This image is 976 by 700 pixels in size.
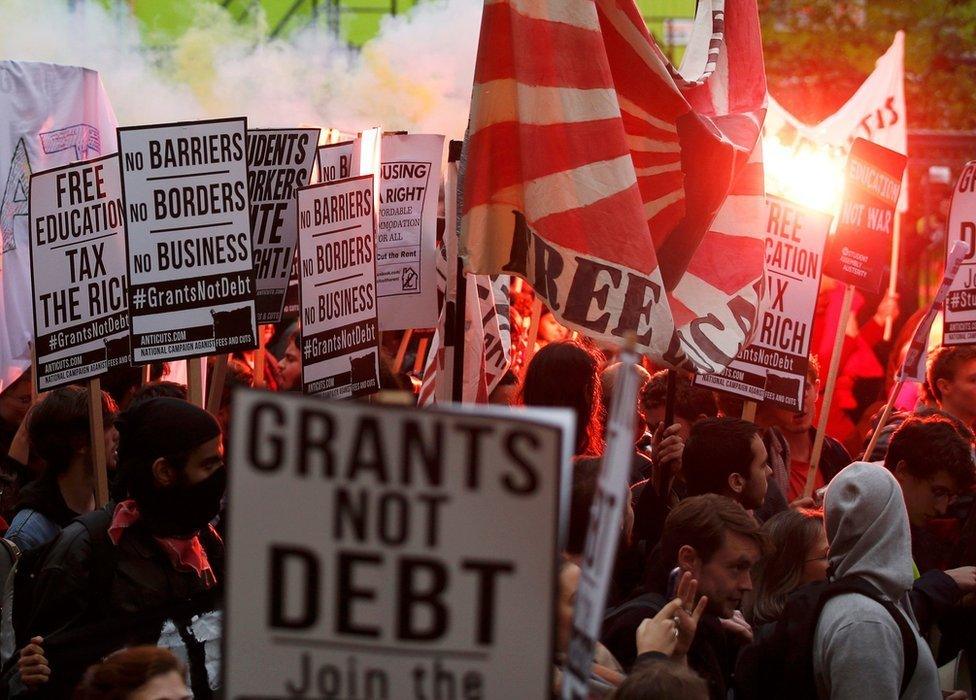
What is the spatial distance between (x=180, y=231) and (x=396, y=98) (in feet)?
31.1

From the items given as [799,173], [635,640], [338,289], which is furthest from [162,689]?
[799,173]

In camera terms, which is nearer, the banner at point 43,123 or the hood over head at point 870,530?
the hood over head at point 870,530

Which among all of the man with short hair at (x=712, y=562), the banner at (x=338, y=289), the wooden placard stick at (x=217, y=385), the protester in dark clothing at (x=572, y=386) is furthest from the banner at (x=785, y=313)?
the man with short hair at (x=712, y=562)

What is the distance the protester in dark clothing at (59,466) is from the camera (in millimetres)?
5641

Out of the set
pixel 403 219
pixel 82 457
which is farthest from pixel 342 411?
pixel 403 219

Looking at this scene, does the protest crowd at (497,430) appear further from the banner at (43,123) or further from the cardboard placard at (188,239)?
the banner at (43,123)

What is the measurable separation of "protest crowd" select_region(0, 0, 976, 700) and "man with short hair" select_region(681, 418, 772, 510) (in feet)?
0.05

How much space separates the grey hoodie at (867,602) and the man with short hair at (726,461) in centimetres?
89

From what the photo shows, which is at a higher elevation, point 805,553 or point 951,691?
point 805,553

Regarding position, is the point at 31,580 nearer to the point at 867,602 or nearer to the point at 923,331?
the point at 867,602

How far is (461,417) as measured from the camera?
111 inches

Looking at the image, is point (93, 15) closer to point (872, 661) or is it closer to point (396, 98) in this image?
point (396, 98)

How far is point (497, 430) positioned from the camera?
2.84 metres

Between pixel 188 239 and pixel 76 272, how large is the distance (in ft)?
1.79
